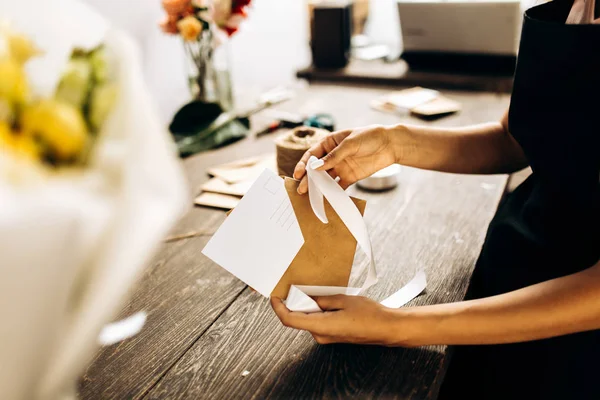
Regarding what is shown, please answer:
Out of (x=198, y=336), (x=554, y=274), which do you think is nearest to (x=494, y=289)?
(x=554, y=274)

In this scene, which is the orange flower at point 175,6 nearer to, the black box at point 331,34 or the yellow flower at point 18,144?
the black box at point 331,34

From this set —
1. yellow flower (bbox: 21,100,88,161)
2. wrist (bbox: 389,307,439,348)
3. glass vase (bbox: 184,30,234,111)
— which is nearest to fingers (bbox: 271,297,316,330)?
wrist (bbox: 389,307,439,348)

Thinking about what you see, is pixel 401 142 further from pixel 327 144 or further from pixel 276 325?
pixel 276 325

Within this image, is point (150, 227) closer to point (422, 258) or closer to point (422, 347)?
point (422, 347)

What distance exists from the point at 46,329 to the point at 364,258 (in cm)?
72

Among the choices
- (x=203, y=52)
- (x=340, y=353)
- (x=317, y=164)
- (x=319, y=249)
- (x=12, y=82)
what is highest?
(x=12, y=82)

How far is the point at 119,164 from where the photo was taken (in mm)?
357

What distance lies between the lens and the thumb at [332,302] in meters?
0.76

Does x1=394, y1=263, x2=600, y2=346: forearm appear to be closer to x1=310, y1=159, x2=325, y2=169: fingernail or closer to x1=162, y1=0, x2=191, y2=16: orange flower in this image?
x1=310, y1=159, x2=325, y2=169: fingernail

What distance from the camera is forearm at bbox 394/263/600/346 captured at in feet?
2.33

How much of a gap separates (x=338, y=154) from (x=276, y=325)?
1.09ft

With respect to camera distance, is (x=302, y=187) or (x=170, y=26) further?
(x=170, y=26)

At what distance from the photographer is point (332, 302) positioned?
764mm

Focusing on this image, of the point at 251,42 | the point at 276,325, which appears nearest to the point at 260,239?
the point at 276,325
